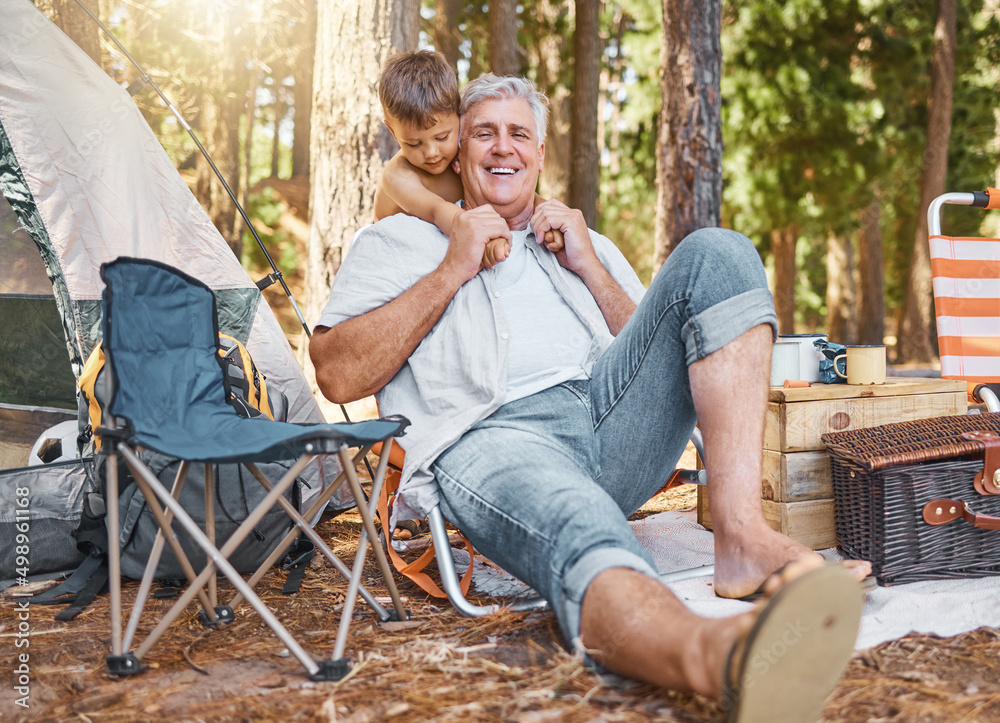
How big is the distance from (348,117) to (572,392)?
230 centimetres

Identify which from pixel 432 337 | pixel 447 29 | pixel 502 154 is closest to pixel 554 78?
pixel 447 29

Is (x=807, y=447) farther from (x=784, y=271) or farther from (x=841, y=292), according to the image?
(x=841, y=292)

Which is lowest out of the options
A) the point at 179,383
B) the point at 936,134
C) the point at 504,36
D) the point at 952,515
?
the point at 952,515

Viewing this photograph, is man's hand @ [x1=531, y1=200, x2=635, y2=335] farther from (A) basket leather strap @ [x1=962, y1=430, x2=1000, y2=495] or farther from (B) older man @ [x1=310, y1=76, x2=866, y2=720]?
(A) basket leather strap @ [x1=962, y1=430, x2=1000, y2=495]

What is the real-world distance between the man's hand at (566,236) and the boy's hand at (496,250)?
7.2 inches

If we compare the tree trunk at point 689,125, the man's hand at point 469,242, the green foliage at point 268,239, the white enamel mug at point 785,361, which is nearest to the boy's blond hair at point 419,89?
the man's hand at point 469,242

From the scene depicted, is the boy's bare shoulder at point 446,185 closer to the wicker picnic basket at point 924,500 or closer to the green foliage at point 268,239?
the wicker picnic basket at point 924,500

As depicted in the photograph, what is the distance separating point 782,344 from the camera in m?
2.50

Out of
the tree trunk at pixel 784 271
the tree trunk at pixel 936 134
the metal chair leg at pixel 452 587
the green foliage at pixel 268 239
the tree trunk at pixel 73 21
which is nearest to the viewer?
the metal chair leg at pixel 452 587

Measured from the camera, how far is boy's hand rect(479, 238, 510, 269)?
2166mm

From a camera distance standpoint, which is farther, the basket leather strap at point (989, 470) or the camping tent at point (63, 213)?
the camping tent at point (63, 213)

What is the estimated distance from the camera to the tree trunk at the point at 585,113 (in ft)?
26.5

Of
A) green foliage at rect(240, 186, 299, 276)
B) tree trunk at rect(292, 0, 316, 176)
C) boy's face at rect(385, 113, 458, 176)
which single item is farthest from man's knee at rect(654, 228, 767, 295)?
green foliage at rect(240, 186, 299, 276)

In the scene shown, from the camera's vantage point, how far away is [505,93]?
7.95 ft
